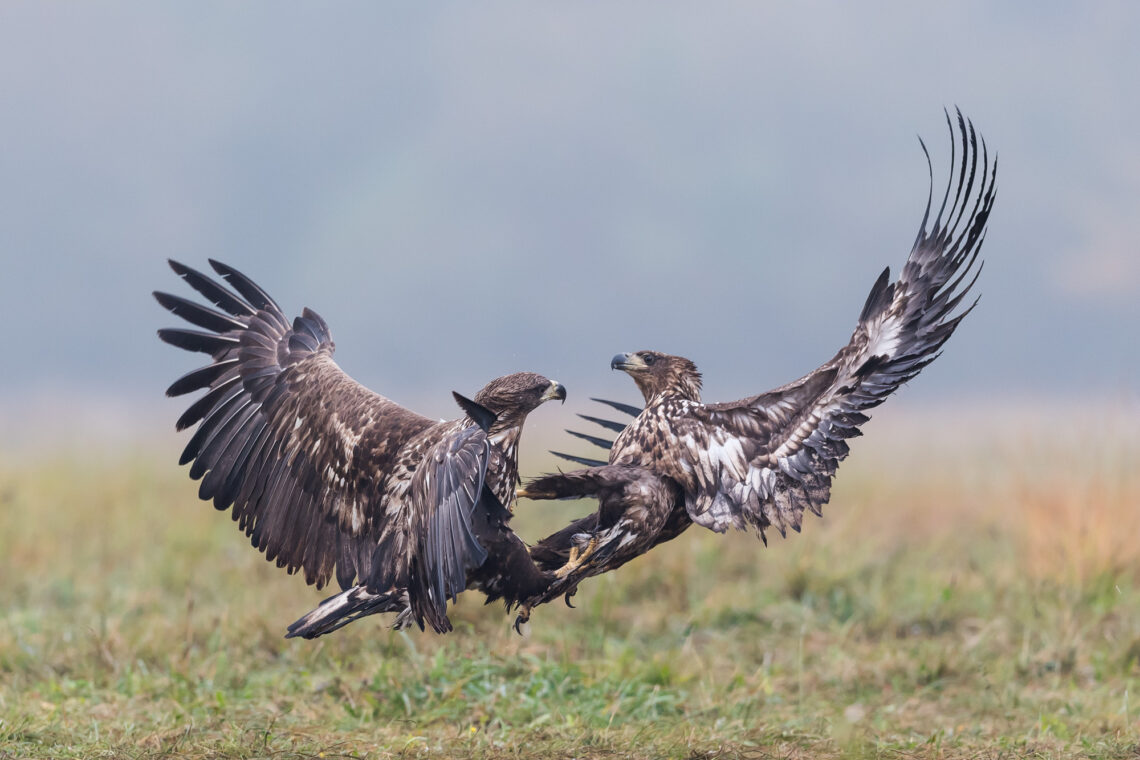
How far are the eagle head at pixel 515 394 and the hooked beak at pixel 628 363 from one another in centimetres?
52

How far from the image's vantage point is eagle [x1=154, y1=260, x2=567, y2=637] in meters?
4.49

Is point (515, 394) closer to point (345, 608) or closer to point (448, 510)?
point (448, 510)

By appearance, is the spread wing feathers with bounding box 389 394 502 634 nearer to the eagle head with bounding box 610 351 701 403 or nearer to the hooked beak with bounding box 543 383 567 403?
the hooked beak with bounding box 543 383 567 403

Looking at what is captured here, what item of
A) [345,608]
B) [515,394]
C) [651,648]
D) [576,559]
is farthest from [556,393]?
[651,648]

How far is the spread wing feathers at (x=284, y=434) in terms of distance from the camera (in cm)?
494

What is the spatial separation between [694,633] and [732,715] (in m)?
1.87

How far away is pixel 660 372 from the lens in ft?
17.0

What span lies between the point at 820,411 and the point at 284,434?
2112mm

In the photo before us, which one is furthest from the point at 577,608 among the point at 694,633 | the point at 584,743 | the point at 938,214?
the point at 938,214

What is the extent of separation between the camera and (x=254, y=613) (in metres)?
7.81

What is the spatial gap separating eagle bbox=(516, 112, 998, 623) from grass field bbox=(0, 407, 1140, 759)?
90cm

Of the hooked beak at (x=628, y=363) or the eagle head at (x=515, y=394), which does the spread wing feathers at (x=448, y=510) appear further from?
the hooked beak at (x=628, y=363)

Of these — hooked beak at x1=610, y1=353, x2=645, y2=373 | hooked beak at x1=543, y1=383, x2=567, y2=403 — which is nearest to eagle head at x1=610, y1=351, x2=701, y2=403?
hooked beak at x1=610, y1=353, x2=645, y2=373

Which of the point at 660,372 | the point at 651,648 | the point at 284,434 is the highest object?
the point at 660,372
